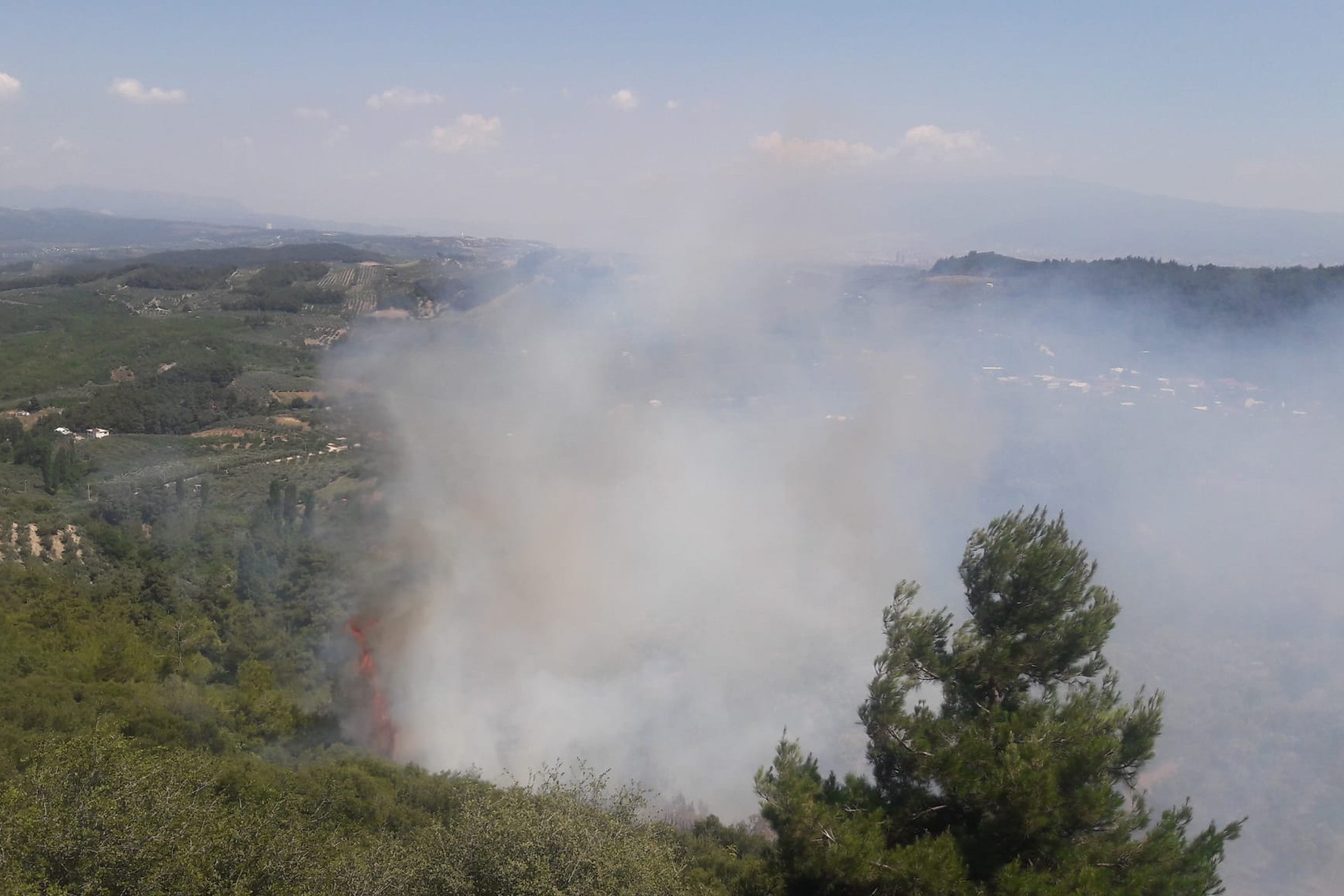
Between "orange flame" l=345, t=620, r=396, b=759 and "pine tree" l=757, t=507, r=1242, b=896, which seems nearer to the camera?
"pine tree" l=757, t=507, r=1242, b=896

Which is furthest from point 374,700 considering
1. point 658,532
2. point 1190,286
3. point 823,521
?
point 1190,286

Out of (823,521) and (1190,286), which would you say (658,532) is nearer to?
(823,521)

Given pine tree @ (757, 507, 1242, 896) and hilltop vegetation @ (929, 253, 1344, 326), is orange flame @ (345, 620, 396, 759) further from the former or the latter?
hilltop vegetation @ (929, 253, 1344, 326)

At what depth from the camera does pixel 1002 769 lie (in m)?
8.55

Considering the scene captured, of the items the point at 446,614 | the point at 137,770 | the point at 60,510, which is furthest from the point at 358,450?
the point at 137,770

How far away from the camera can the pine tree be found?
26.9 feet

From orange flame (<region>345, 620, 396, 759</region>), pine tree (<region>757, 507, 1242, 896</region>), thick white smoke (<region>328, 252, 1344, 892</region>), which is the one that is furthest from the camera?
thick white smoke (<region>328, 252, 1344, 892</region>)

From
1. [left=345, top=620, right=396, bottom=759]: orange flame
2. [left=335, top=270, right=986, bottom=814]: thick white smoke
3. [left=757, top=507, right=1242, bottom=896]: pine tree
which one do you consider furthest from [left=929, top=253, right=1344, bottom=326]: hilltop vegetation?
[left=345, top=620, right=396, bottom=759]: orange flame

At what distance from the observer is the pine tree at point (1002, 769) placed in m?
8.21

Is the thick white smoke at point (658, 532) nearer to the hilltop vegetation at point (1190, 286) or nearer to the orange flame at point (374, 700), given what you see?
the orange flame at point (374, 700)

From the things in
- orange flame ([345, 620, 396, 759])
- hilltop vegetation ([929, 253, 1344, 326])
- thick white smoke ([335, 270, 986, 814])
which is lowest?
orange flame ([345, 620, 396, 759])

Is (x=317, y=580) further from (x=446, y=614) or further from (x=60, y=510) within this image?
(x=60, y=510)

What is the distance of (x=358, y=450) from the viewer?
43.0 metres

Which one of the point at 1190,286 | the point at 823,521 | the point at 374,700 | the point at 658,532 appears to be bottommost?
the point at 374,700
